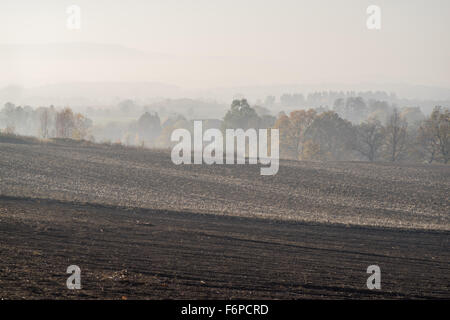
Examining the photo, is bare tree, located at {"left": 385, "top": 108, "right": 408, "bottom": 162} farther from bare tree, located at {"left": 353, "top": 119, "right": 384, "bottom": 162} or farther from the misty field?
the misty field

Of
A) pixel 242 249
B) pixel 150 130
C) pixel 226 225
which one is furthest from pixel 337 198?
pixel 150 130

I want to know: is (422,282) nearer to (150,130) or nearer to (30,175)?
(30,175)

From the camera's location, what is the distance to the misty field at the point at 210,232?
1172 cm

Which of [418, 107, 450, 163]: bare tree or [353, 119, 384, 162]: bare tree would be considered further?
[353, 119, 384, 162]: bare tree

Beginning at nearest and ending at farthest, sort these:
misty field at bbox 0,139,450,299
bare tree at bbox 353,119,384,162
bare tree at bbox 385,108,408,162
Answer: misty field at bbox 0,139,450,299 → bare tree at bbox 353,119,384,162 → bare tree at bbox 385,108,408,162

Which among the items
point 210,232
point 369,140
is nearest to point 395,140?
point 369,140

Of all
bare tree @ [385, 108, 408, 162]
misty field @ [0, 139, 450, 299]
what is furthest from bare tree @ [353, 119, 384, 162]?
misty field @ [0, 139, 450, 299]

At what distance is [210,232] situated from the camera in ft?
58.9

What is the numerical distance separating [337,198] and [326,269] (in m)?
18.6

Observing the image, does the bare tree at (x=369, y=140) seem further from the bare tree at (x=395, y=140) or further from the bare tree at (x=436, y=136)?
the bare tree at (x=436, y=136)

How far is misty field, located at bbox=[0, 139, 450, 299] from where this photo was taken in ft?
38.4

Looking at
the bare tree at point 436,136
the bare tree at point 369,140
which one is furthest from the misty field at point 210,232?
the bare tree at point 369,140

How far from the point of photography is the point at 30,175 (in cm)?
3072

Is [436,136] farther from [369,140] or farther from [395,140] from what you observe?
[369,140]
